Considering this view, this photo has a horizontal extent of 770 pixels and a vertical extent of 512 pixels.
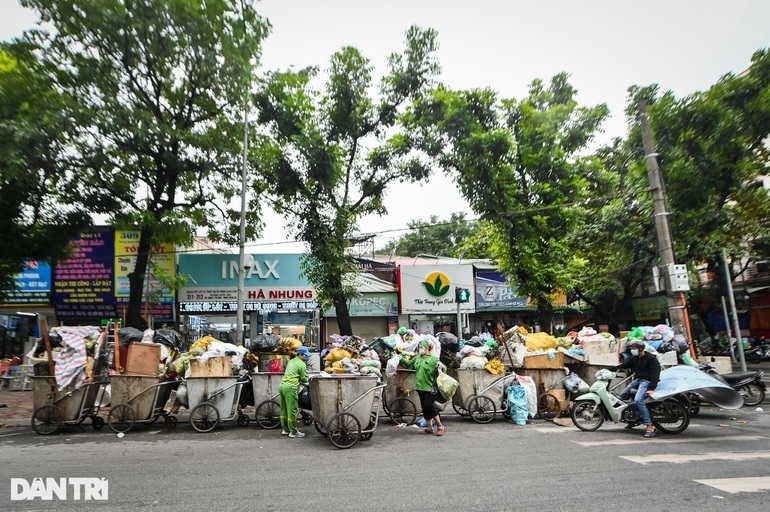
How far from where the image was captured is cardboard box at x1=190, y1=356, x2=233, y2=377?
9531 millimetres

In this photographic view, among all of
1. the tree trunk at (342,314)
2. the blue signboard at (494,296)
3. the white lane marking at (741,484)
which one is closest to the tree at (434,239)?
the blue signboard at (494,296)

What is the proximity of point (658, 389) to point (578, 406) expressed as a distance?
4.40 ft

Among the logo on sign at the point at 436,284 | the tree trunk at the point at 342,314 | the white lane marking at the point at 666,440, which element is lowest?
the white lane marking at the point at 666,440

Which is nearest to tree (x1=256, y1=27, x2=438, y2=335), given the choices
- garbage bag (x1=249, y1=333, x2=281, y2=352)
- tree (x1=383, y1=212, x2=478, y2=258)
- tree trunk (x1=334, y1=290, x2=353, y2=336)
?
tree trunk (x1=334, y1=290, x2=353, y2=336)

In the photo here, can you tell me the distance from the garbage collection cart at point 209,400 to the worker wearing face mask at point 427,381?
347 centimetres

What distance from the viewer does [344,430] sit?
7883mm

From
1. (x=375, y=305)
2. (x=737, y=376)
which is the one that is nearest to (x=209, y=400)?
(x=737, y=376)

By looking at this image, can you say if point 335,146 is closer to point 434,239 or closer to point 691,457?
point 691,457

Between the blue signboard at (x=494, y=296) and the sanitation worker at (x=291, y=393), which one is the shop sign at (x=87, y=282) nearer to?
the sanitation worker at (x=291, y=393)

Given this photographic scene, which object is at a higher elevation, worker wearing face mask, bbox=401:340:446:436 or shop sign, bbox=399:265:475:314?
shop sign, bbox=399:265:475:314

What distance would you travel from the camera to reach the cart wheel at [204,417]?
9438mm

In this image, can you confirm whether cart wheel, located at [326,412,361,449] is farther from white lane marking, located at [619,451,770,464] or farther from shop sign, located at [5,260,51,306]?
shop sign, located at [5,260,51,306]

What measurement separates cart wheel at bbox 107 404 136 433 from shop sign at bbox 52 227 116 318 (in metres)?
12.9

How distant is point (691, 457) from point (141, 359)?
9.11 m
